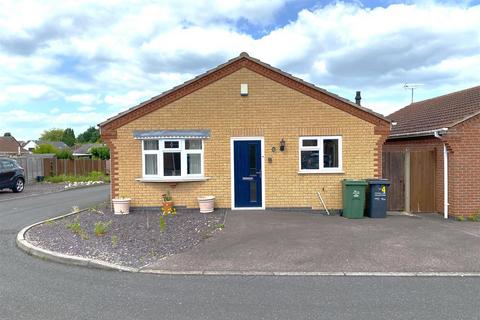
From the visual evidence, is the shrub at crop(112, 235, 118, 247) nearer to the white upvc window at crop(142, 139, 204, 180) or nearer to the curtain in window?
the white upvc window at crop(142, 139, 204, 180)

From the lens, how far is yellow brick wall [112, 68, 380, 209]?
10.9 m

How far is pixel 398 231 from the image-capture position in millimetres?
8414

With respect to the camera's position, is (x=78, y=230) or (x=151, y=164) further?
(x=151, y=164)

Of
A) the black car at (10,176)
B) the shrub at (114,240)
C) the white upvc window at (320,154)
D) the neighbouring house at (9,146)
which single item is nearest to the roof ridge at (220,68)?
the white upvc window at (320,154)

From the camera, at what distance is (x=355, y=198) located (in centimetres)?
1028

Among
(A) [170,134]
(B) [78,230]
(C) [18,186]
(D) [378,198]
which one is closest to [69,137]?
(C) [18,186]

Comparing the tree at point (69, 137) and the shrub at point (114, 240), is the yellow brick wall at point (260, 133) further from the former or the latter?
the tree at point (69, 137)

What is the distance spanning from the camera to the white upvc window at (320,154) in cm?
1093

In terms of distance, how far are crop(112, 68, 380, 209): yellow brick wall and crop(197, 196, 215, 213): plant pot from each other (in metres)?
0.35

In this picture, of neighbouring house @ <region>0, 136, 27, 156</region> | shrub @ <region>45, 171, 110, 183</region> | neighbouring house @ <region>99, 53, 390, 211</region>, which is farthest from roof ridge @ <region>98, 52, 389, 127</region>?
neighbouring house @ <region>0, 136, 27, 156</region>

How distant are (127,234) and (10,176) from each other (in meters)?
13.3

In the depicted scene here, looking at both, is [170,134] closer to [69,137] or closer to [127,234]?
[127,234]

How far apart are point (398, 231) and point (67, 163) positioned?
990 inches

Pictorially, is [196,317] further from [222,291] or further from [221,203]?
[221,203]
